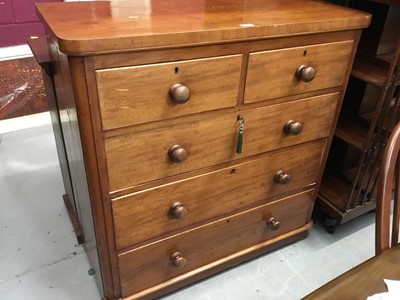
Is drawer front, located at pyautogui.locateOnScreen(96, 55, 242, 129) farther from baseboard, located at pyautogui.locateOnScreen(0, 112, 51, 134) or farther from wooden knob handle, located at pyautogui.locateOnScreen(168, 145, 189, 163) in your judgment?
baseboard, located at pyautogui.locateOnScreen(0, 112, 51, 134)

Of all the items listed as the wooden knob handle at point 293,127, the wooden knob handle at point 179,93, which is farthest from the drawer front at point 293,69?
the wooden knob handle at point 179,93

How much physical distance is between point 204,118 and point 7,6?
1.70 meters

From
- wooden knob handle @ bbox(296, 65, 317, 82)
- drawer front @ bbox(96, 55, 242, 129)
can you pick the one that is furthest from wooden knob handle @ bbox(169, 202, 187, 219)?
wooden knob handle @ bbox(296, 65, 317, 82)

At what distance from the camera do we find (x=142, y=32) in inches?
32.1

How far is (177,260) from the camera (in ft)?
3.97

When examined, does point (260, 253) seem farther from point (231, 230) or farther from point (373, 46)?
point (373, 46)

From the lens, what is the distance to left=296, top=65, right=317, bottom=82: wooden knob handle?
1.05 metres

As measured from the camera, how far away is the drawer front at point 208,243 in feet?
3.86

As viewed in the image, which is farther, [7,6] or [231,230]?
[7,6]

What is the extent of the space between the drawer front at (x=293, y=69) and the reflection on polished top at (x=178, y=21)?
2.4 inches

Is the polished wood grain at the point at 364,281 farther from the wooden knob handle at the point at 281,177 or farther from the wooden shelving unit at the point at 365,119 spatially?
the wooden shelving unit at the point at 365,119

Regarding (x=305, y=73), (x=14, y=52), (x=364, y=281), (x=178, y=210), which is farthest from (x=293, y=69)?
(x=14, y=52)

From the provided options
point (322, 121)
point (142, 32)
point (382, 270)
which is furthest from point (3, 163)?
point (382, 270)

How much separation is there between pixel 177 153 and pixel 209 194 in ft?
0.81
